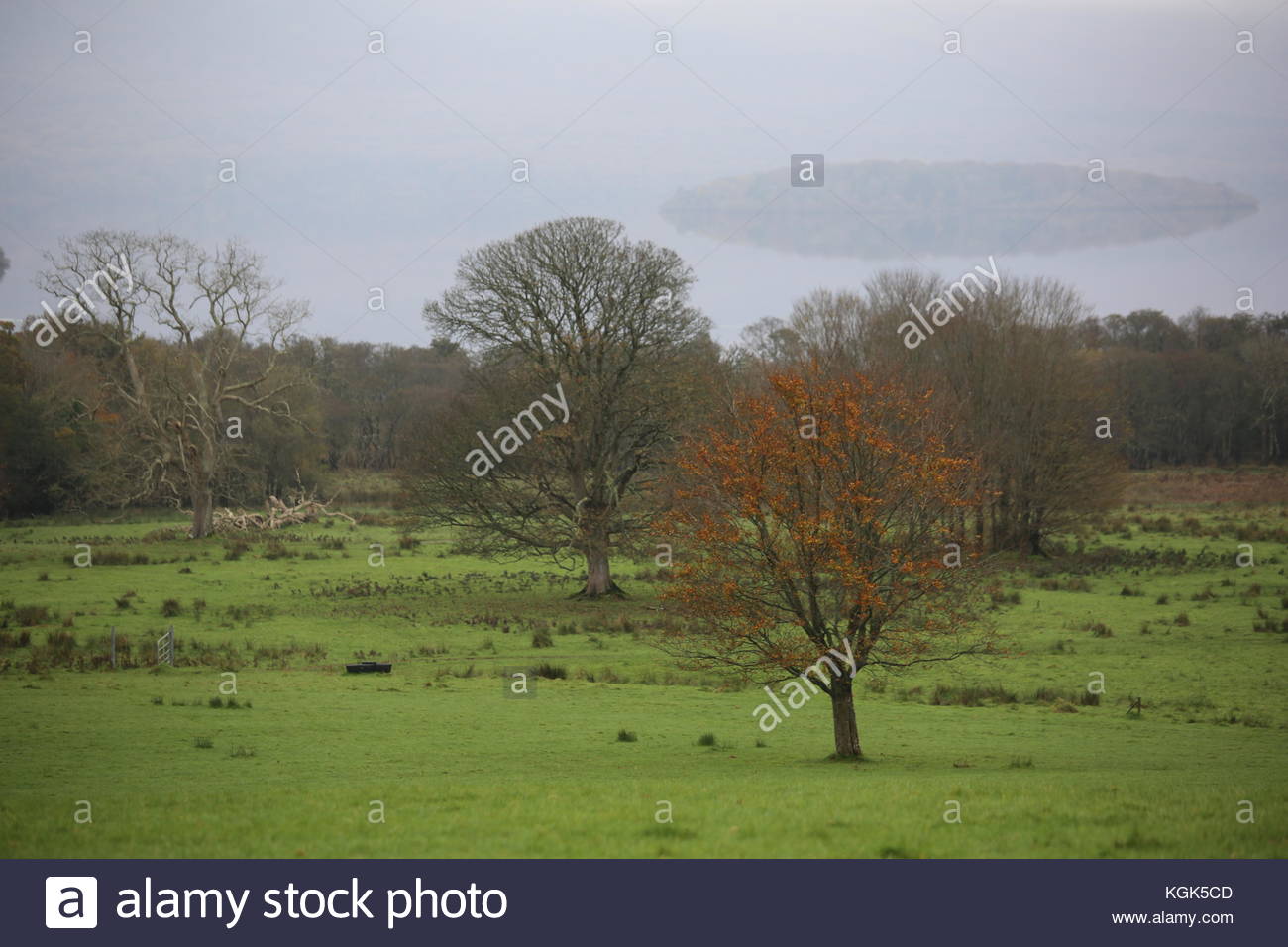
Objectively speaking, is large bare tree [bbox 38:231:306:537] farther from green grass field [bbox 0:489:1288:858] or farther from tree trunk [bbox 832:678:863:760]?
tree trunk [bbox 832:678:863:760]

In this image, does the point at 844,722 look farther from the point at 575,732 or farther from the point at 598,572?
the point at 598,572

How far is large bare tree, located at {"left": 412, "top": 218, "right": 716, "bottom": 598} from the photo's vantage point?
4347 centimetres

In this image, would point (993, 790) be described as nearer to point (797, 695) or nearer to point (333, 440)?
point (797, 695)

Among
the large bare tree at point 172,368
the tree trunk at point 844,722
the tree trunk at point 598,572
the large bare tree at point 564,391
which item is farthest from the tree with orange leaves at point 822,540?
the large bare tree at point 172,368

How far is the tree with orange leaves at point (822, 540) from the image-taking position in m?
19.7

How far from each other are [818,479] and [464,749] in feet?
25.5

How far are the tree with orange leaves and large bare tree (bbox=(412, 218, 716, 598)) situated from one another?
22.7m

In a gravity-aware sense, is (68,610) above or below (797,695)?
above

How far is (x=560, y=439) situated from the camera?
4372cm

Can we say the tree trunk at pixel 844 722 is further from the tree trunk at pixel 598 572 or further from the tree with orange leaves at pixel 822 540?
the tree trunk at pixel 598 572

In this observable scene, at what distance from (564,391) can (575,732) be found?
22.7 meters

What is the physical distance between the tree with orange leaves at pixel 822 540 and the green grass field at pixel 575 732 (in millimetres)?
2055

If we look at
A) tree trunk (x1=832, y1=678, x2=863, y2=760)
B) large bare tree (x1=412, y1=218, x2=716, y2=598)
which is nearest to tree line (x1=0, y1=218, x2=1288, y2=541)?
large bare tree (x1=412, y1=218, x2=716, y2=598)
